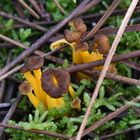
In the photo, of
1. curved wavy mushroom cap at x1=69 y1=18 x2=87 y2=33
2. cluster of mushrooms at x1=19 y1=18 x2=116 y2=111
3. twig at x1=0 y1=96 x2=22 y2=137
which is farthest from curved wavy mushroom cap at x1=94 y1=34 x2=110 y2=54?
A: twig at x1=0 y1=96 x2=22 y2=137

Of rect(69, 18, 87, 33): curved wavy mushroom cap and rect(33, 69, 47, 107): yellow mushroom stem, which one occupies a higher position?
rect(69, 18, 87, 33): curved wavy mushroom cap

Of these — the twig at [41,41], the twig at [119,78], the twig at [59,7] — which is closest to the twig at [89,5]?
the twig at [41,41]

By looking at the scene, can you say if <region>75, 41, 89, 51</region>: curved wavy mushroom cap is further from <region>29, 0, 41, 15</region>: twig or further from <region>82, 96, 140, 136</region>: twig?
<region>29, 0, 41, 15</region>: twig

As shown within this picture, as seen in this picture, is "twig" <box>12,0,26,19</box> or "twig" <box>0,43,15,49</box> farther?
"twig" <box>12,0,26,19</box>

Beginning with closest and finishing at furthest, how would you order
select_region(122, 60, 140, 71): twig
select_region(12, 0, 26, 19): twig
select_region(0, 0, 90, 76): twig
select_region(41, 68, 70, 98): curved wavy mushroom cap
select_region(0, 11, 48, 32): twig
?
select_region(41, 68, 70, 98): curved wavy mushroom cap
select_region(122, 60, 140, 71): twig
select_region(0, 0, 90, 76): twig
select_region(0, 11, 48, 32): twig
select_region(12, 0, 26, 19): twig

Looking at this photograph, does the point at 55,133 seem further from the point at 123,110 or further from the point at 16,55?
the point at 16,55

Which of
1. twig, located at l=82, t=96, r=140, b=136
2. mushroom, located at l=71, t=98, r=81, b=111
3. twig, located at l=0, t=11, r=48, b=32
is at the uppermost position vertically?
twig, located at l=0, t=11, r=48, b=32

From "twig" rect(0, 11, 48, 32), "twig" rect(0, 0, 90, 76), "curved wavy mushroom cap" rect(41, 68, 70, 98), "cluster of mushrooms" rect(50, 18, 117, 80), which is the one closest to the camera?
"curved wavy mushroom cap" rect(41, 68, 70, 98)
